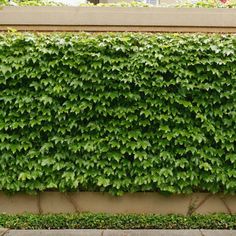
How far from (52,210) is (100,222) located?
2.58ft

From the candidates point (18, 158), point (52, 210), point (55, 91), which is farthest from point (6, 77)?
point (52, 210)

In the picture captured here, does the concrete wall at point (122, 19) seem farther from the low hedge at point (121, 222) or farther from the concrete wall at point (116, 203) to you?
the low hedge at point (121, 222)

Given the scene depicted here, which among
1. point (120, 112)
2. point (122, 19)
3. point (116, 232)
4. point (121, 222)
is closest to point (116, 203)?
point (121, 222)

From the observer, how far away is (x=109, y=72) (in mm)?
4656

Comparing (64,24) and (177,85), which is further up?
(64,24)

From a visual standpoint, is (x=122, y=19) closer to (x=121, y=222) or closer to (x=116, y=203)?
(x=116, y=203)

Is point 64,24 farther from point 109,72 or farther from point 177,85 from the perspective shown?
point 177,85

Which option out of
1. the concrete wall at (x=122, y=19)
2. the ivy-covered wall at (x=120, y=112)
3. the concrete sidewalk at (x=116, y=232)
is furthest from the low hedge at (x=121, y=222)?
the concrete wall at (x=122, y=19)

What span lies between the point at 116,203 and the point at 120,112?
1.35m

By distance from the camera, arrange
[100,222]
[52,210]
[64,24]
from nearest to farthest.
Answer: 1. [100,222]
2. [52,210]
3. [64,24]

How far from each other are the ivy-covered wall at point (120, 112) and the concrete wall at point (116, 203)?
209mm

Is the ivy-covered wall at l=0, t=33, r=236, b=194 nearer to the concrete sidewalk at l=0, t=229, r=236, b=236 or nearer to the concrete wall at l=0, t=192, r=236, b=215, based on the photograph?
the concrete wall at l=0, t=192, r=236, b=215

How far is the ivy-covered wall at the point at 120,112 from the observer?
4.62m

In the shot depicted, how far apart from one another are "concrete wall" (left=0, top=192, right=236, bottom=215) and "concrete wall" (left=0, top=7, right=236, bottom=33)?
256 cm
